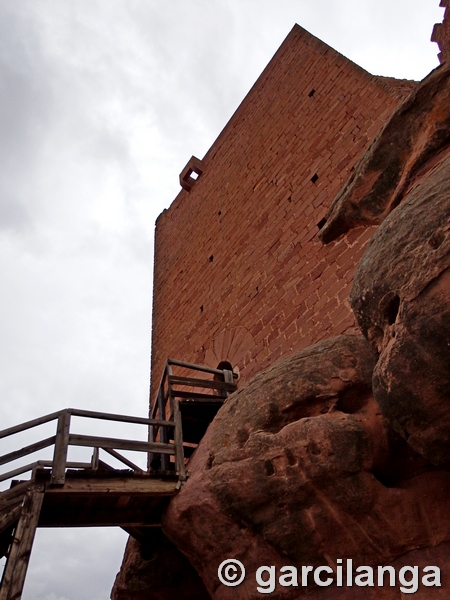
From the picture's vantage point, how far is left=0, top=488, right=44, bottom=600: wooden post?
12.8 feet

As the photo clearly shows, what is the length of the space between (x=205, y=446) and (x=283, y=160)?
214 inches

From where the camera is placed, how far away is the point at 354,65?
8070 mm

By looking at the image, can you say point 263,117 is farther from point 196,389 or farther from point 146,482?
point 146,482

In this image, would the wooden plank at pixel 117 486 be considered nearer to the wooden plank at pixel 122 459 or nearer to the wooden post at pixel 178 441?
the wooden post at pixel 178 441

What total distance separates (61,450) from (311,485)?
90.1 inches

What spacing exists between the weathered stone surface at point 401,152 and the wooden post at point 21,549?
12.4 feet

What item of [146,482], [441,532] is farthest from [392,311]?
[146,482]

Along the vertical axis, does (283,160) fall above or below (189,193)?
below

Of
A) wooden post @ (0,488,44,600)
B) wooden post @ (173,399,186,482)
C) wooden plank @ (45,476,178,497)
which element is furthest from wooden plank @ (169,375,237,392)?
wooden post @ (0,488,44,600)

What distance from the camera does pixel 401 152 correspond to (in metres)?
4.50

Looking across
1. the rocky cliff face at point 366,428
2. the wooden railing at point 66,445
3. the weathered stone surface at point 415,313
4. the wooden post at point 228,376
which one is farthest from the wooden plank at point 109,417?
the weathered stone surface at point 415,313

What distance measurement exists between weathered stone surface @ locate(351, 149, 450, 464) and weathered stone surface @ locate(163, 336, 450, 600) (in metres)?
0.59

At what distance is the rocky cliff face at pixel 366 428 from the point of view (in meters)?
3.14

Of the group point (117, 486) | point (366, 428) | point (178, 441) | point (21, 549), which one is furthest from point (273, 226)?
point (21, 549)
